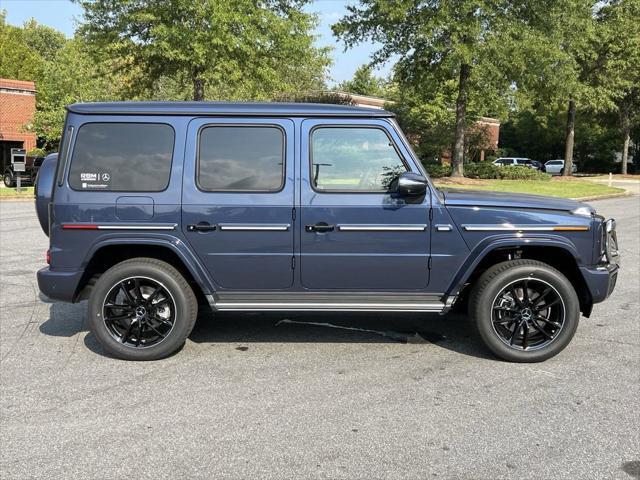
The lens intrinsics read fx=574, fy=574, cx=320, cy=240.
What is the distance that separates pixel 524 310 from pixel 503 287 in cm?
29

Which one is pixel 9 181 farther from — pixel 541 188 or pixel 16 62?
pixel 16 62

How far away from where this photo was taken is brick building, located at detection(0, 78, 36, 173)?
3425 centimetres

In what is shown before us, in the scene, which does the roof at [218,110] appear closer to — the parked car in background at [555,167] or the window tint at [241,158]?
the window tint at [241,158]

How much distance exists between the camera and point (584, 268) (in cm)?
460

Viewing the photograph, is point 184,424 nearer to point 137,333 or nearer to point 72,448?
point 72,448

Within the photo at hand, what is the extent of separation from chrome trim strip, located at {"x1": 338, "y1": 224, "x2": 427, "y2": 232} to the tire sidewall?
28.7 inches

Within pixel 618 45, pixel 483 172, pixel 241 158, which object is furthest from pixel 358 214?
pixel 618 45

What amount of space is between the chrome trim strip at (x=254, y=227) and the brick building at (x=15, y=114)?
34630 mm

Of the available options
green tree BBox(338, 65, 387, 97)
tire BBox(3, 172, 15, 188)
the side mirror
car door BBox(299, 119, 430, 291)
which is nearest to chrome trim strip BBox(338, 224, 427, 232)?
car door BBox(299, 119, 430, 291)

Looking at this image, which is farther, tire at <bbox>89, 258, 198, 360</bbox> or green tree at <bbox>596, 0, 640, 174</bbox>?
green tree at <bbox>596, 0, 640, 174</bbox>

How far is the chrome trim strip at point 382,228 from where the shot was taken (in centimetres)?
454

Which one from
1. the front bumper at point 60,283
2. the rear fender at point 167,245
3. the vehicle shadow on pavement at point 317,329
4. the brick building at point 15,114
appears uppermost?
the brick building at point 15,114

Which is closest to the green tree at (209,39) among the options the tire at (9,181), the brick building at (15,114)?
the tire at (9,181)

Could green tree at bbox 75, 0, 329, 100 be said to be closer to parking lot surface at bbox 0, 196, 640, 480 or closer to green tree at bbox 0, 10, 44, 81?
parking lot surface at bbox 0, 196, 640, 480
